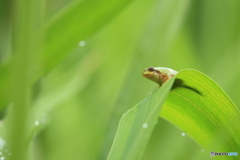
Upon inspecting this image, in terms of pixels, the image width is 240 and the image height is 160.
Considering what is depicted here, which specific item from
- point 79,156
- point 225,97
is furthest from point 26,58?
point 79,156

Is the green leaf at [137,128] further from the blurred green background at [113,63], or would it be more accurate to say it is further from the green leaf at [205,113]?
the blurred green background at [113,63]

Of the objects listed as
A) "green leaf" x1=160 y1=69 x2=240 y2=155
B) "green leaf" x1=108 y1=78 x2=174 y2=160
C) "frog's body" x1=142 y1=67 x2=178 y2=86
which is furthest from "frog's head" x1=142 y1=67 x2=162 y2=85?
"green leaf" x1=108 y1=78 x2=174 y2=160

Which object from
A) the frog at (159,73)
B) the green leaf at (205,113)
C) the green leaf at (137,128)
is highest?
the frog at (159,73)

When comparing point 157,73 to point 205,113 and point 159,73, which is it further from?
point 205,113

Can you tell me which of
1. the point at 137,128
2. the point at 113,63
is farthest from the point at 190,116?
the point at 113,63

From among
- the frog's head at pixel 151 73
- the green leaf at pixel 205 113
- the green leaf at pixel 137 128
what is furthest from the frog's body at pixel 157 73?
the green leaf at pixel 137 128

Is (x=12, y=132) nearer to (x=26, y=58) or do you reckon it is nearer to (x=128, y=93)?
(x=26, y=58)

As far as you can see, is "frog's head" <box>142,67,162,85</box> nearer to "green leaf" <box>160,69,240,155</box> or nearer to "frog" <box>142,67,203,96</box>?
"frog" <box>142,67,203,96</box>
